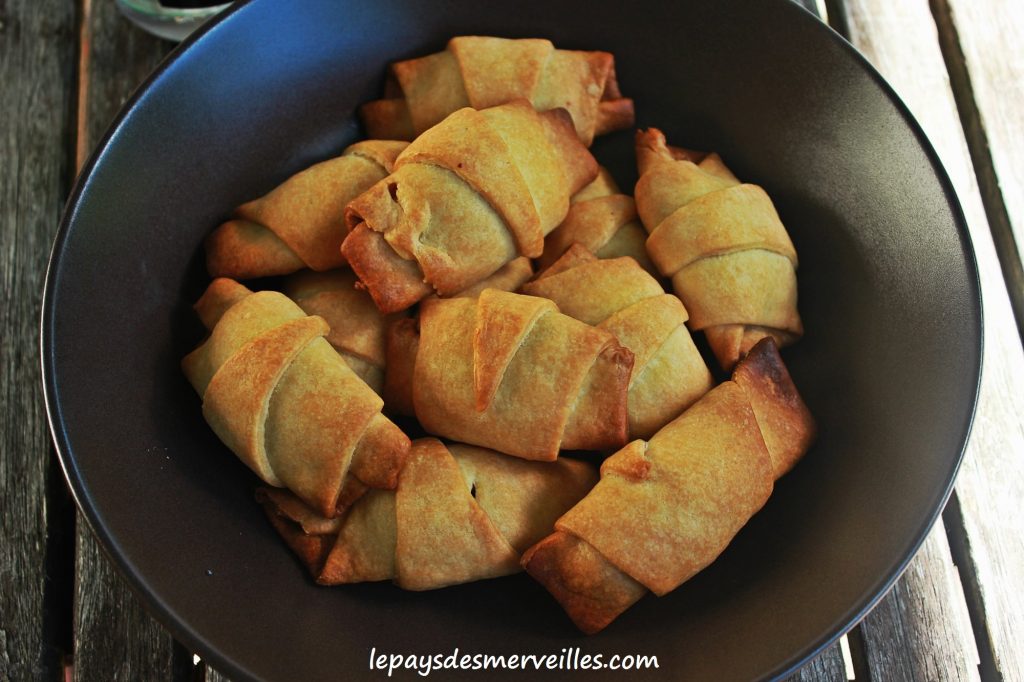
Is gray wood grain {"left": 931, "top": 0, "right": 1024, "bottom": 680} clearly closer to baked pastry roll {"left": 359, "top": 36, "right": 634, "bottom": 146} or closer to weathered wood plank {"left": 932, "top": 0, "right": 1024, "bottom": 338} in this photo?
weathered wood plank {"left": 932, "top": 0, "right": 1024, "bottom": 338}

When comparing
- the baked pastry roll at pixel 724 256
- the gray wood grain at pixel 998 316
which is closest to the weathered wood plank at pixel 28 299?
the baked pastry roll at pixel 724 256

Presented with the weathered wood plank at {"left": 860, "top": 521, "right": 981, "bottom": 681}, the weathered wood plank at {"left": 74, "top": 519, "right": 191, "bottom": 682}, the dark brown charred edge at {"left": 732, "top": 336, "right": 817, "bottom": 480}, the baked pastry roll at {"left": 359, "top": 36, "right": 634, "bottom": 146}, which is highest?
the baked pastry roll at {"left": 359, "top": 36, "right": 634, "bottom": 146}

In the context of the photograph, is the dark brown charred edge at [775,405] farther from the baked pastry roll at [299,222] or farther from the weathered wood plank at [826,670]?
the baked pastry roll at [299,222]

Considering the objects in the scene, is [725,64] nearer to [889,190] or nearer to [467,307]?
[889,190]

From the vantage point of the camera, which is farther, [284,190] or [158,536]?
[284,190]

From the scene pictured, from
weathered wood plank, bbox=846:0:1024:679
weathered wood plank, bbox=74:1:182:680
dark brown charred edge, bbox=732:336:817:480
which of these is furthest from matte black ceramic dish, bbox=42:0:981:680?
weathered wood plank, bbox=846:0:1024:679

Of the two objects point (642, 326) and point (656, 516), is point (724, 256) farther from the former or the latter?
point (656, 516)

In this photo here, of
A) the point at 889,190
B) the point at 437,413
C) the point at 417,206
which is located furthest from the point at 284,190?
the point at 889,190
